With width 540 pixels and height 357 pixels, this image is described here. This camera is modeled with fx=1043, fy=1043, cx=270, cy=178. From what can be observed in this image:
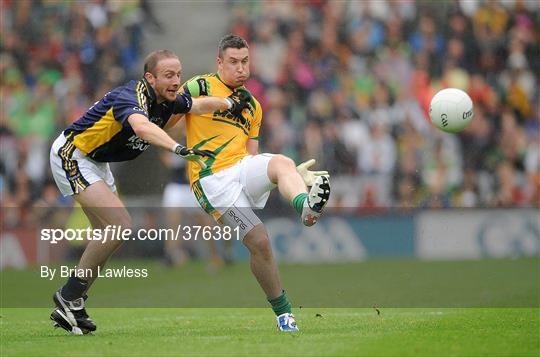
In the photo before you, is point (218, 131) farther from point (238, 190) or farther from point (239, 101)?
point (238, 190)

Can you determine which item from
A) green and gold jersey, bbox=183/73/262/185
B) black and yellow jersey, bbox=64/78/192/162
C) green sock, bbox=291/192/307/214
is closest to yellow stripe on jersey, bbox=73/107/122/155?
→ black and yellow jersey, bbox=64/78/192/162

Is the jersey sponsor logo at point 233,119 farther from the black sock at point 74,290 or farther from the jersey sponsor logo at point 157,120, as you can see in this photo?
the black sock at point 74,290

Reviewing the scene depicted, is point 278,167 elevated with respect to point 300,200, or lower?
elevated

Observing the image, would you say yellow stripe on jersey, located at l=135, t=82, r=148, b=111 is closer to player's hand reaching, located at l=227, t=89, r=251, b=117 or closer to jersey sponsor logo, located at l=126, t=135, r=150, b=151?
jersey sponsor logo, located at l=126, t=135, r=150, b=151

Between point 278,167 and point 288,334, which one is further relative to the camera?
point 278,167

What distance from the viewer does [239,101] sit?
915 centimetres

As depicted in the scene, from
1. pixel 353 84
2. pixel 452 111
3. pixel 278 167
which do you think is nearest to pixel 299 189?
pixel 278 167

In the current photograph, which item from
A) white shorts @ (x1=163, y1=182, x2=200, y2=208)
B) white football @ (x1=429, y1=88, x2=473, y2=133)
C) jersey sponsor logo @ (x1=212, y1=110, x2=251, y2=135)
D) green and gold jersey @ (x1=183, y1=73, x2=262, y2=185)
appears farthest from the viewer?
white shorts @ (x1=163, y1=182, x2=200, y2=208)

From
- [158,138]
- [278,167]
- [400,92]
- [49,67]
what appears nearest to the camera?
[158,138]

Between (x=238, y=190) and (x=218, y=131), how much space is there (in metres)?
0.65

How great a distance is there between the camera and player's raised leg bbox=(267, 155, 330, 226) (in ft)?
25.3

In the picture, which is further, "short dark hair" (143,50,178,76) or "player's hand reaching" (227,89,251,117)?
"player's hand reaching" (227,89,251,117)

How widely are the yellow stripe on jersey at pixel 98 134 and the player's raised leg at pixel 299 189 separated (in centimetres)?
132

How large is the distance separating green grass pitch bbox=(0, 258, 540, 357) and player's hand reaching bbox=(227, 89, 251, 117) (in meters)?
1.87
